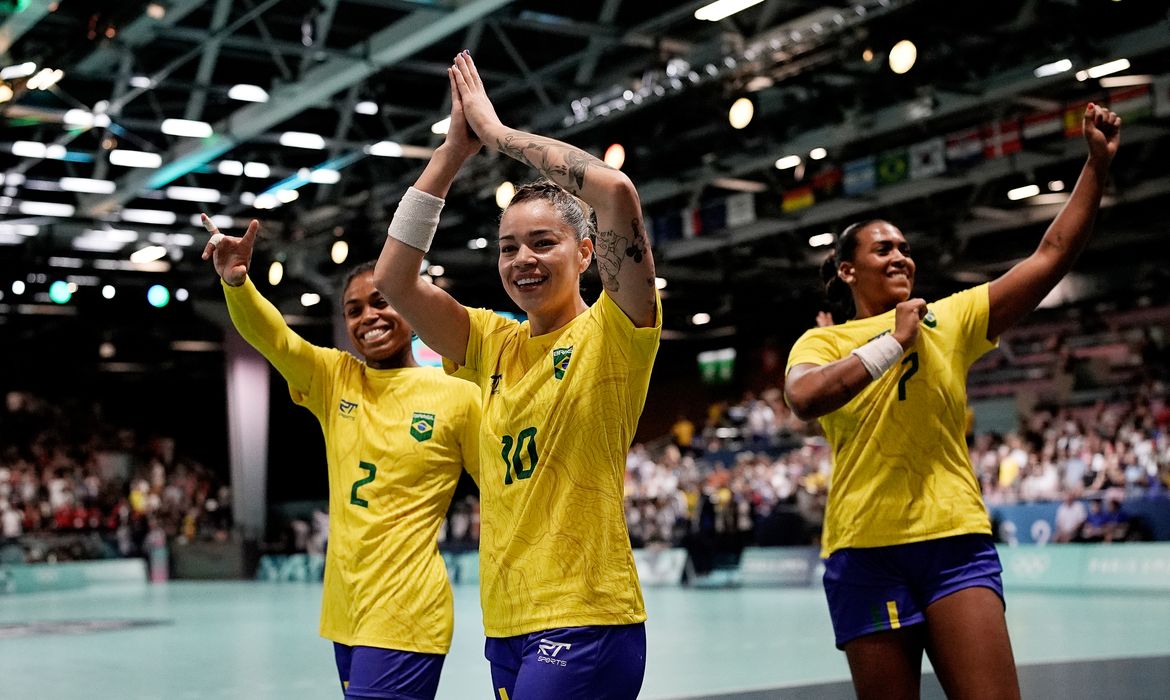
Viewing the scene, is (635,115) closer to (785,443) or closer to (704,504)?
(704,504)

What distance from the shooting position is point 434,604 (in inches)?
147

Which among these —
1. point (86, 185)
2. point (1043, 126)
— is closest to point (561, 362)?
point (1043, 126)

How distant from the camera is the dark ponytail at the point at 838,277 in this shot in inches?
152

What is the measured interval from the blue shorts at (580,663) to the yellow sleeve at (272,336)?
160 centimetres

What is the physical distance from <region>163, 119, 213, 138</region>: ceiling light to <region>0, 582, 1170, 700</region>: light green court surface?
21.9 ft

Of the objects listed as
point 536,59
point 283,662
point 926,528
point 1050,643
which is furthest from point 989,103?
point 926,528

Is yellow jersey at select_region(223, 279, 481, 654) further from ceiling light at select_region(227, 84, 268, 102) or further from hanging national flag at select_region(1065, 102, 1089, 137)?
hanging national flag at select_region(1065, 102, 1089, 137)

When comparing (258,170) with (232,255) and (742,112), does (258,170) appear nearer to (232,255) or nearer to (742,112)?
(742,112)

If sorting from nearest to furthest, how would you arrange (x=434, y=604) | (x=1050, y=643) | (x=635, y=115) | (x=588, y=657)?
(x=588, y=657) < (x=434, y=604) < (x=1050, y=643) < (x=635, y=115)

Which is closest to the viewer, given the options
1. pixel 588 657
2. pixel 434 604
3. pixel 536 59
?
pixel 588 657

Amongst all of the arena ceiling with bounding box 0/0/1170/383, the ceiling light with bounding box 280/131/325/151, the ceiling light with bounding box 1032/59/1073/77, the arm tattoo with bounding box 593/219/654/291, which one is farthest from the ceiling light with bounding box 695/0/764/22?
the arm tattoo with bounding box 593/219/654/291

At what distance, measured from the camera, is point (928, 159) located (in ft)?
56.8

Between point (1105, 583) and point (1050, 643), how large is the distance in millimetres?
5844

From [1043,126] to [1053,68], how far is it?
176 cm
